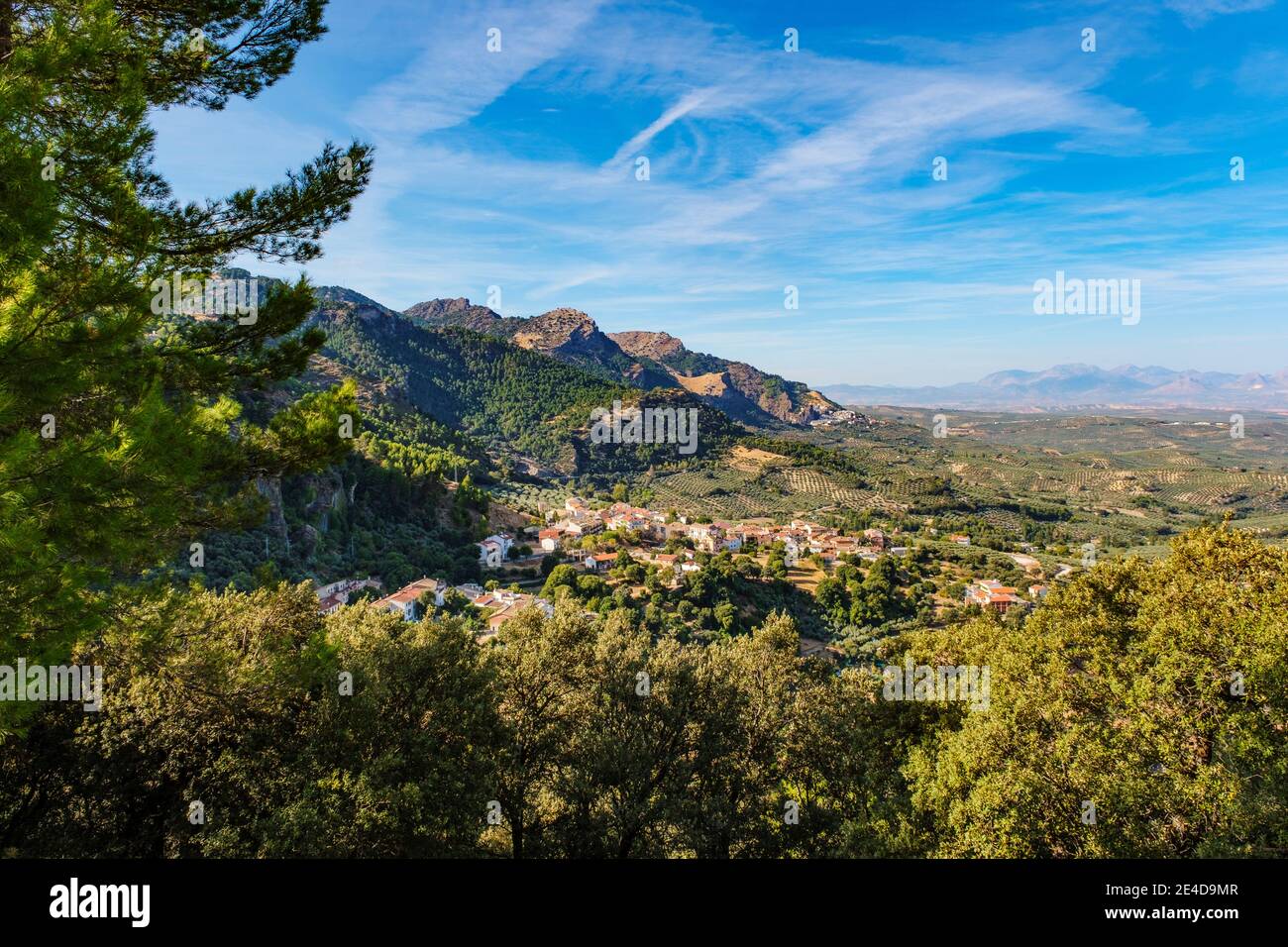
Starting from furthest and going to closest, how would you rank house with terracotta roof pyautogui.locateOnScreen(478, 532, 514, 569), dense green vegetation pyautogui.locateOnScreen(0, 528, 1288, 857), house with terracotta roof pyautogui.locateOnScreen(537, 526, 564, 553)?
1. house with terracotta roof pyautogui.locateOnScreen(537, 526, 564, 553)
2. house with terracotta roof pyautogui.locateOnScreen(478, 532, 514, 569)
3. dense green vegetation pyautogui.locateOnScreen(0, 528, 1288, 857)

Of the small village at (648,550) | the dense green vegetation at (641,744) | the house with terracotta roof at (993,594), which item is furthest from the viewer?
the house with terracotta roof at (993,594)

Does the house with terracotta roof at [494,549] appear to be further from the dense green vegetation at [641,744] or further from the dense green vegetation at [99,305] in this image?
the dense green vegetation at [99,305]

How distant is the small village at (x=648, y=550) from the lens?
4031 cm

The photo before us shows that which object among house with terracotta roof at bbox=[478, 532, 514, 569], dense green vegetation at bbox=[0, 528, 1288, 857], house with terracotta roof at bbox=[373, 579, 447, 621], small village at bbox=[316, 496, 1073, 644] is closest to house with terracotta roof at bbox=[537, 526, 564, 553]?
small village at bbox=[316, 496, 1073, 644]

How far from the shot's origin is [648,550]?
6328 centimetres

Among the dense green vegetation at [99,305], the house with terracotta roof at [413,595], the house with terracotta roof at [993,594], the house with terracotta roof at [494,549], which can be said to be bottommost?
the house with terracotta roof at [993,594]

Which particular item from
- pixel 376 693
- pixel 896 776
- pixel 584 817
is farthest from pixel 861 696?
pixel 376 693

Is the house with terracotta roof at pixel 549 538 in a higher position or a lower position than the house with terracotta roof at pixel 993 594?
higher

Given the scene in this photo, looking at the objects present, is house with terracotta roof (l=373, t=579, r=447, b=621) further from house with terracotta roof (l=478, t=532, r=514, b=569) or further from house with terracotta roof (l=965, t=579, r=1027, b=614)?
house with terracotta roof (l=965, t=579, r=1027, b=614)

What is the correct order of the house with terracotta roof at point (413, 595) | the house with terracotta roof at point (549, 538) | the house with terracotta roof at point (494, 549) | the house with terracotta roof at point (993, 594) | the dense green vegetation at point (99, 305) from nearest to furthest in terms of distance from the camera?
the dense green vegetation at point (99, 305), the house with terracotta roof at point (413, 595), the house with terracotta roof at point (993, 594), the house with terracotta roof at point (494, 549), the house with terracotta roof at point (549, 538)

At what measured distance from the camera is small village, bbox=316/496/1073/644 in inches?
1587

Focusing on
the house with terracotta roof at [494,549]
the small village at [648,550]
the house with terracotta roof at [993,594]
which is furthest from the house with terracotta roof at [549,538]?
the house with terracotta roof at [993,594]
